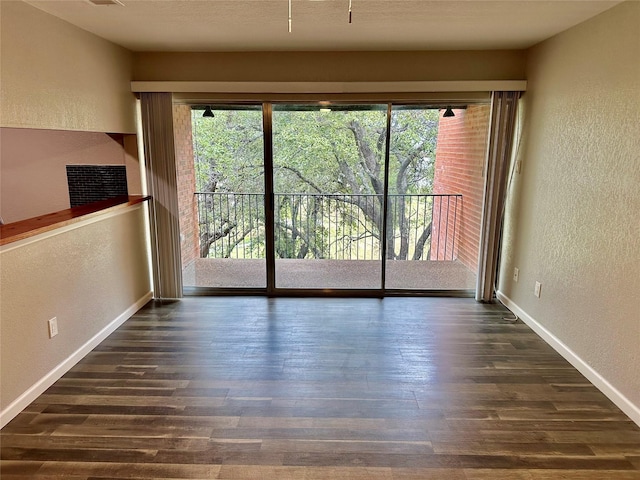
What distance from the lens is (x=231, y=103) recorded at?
12.4 feet

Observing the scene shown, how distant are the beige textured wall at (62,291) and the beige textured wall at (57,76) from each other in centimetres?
76

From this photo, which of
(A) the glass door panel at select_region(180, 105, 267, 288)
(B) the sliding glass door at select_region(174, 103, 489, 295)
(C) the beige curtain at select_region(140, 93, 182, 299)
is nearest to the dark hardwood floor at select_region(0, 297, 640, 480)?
(C) the beige curtain at select_region(140, 93, 182, 299)

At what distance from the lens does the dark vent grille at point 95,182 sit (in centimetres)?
374

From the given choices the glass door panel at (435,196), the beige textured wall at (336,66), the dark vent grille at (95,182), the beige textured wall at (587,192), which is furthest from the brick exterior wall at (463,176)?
the dark vent grille at (95,182)

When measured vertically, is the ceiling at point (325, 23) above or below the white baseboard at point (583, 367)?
above

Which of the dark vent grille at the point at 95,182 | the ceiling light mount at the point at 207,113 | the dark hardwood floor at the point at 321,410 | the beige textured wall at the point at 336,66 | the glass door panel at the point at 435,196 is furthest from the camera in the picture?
the glass door panel at the point at 435,196

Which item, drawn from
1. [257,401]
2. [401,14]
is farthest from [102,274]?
[401,14]

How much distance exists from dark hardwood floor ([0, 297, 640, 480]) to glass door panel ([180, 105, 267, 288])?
4.02 feet

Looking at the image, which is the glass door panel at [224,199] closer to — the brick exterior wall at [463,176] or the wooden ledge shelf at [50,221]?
the wooden ledge shelf at [50,221]

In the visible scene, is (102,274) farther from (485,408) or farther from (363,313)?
(485,408)

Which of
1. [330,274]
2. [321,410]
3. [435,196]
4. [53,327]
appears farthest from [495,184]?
[53,327]

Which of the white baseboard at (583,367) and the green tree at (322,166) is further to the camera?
the green tree at (322,166)

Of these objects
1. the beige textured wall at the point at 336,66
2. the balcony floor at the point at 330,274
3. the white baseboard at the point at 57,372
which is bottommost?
the white baseboard at the point at 57,372

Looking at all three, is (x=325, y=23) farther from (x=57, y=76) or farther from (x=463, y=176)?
(x=463, y=176)
